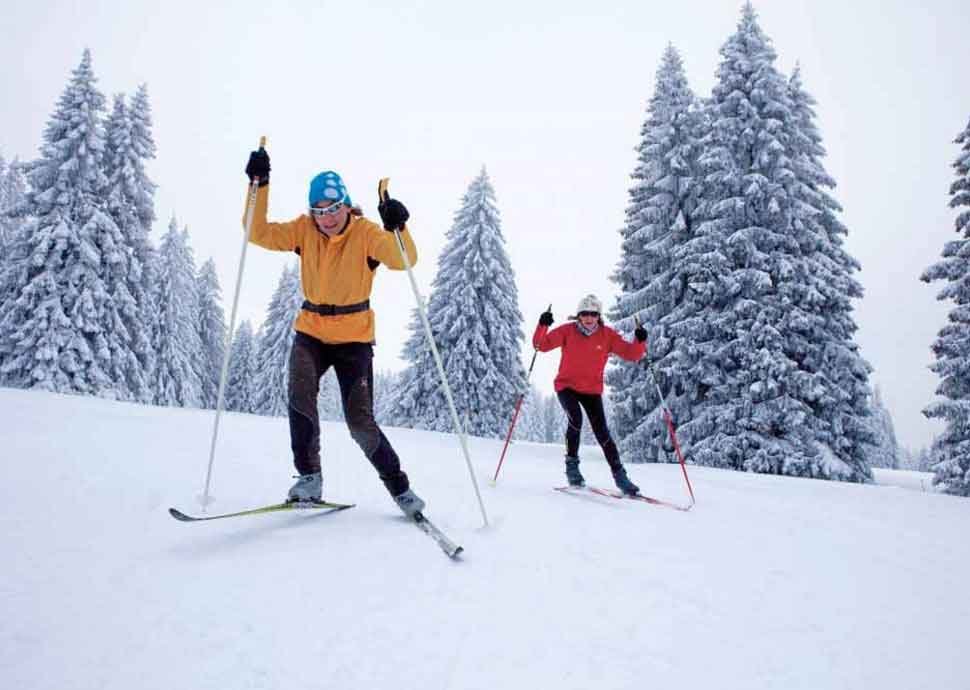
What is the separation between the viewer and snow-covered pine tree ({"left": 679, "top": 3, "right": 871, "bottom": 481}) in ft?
47.6

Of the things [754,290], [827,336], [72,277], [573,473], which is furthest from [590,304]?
[72,277]

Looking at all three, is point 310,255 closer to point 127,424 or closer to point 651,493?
point 651,493

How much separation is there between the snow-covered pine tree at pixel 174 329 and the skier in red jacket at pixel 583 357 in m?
29.6

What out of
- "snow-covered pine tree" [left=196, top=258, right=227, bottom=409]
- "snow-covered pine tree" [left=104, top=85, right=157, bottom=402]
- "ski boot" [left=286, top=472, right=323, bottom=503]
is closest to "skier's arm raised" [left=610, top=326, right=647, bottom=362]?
"ski boot" [left=286, top=472, right=323, bottom=503]

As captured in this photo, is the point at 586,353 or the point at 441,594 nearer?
the point at 441,594

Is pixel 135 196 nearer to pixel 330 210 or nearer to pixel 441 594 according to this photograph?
pixel 330 210

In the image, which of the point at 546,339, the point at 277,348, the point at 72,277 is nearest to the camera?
the point at 546,339

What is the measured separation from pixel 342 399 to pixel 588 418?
12.7 feet

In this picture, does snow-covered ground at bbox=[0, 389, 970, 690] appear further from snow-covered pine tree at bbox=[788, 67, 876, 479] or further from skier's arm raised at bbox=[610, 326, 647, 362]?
snow-covered pine tree at bbox=[788, 67, 876, 479]

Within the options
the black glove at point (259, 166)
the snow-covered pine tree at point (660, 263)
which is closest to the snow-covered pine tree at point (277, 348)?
the snow-covered pine tree at point (660, 263)

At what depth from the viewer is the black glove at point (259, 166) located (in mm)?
4395

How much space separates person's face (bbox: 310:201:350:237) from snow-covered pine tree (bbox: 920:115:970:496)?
1561 cm

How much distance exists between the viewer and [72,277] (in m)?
20.9

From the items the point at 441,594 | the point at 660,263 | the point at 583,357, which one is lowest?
the point at 441,594
